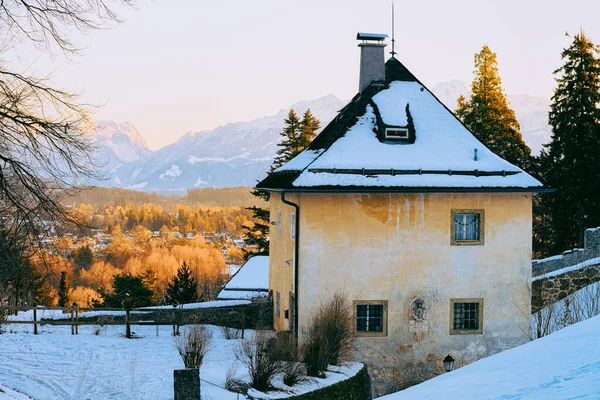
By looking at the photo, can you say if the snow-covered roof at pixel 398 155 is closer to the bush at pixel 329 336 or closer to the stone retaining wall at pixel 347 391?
the bush at pixel 329 336

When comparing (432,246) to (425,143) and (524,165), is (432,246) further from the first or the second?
(524,165)

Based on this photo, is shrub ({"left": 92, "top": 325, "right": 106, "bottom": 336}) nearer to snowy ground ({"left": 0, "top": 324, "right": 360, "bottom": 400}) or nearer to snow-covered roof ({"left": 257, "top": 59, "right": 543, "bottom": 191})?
snowy ground ({"left": 0, "top": 324, "right": 360, "bottom": 400})

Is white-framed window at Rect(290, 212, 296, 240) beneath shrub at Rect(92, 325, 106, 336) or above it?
above

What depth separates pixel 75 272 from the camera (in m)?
104

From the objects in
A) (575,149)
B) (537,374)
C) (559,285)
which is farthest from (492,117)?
(537,374)

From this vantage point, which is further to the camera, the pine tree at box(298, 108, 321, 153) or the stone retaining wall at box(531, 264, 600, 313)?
the pine tree at box(298, 108, 321, 153)

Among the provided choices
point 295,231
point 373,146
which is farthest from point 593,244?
point 295,231

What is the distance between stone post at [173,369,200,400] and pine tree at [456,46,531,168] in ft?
98.7

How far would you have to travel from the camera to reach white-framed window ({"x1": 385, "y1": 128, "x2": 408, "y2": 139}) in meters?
20.5

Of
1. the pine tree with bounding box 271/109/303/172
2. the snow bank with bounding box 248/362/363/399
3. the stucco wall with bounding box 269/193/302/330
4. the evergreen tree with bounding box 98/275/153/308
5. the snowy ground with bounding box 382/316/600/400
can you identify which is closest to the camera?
the snowy ground with bounding box 382/316/600/400

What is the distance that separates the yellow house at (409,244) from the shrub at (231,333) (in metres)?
2.21

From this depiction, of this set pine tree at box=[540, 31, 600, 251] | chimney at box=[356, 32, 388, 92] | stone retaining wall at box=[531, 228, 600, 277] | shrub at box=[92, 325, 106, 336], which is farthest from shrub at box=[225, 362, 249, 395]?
pine tree at box=[540, 31, 600, 251]

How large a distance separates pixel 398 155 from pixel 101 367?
9.52 m

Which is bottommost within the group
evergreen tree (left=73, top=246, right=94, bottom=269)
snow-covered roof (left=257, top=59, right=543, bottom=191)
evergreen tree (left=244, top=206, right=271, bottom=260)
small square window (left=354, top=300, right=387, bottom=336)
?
evergreen tree (left=73, top=246, right=94, bottom=269)
